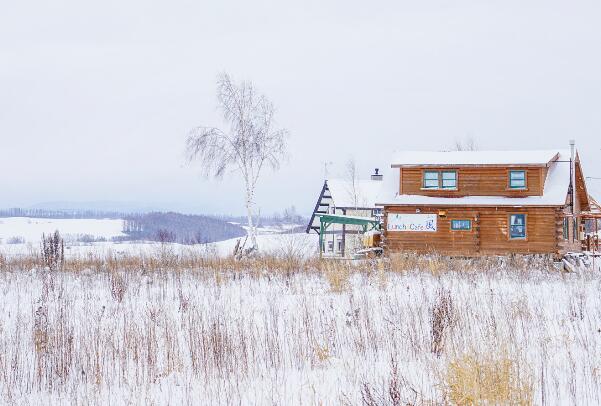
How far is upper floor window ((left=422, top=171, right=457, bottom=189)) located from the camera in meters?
29.1

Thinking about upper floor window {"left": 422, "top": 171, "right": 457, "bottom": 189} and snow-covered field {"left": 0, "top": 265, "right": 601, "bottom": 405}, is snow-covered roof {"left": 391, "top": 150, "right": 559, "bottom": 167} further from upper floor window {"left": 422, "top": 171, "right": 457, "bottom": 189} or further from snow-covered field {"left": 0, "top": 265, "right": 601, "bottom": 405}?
snow-covered field {"left": 0, "top": 265, "right": 601, "bottom": 405}

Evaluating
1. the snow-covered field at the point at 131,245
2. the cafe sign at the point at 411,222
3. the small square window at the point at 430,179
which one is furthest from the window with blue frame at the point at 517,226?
the snow-covered field at the point at 131,245

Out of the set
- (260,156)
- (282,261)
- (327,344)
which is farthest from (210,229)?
(327,344)

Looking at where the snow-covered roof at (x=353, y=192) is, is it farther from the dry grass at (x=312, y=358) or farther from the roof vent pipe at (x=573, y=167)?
the dry grass at (x=312, y=358)

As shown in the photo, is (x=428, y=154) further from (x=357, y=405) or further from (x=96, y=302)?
(x=357, y=405)

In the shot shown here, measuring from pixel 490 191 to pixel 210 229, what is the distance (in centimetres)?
12789

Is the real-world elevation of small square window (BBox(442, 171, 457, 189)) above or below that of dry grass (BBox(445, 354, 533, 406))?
above

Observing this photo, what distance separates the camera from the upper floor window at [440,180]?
29103 mm

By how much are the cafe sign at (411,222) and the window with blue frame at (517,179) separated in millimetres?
3728

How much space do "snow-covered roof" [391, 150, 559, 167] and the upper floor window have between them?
582 millimetres

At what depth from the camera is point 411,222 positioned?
2944 centimetres

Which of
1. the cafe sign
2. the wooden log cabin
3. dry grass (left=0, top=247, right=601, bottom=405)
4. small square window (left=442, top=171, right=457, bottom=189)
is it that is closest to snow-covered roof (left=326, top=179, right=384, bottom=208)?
the cafe sign

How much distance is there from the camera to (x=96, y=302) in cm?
1254

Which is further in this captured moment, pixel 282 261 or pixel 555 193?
pixel 555 193
